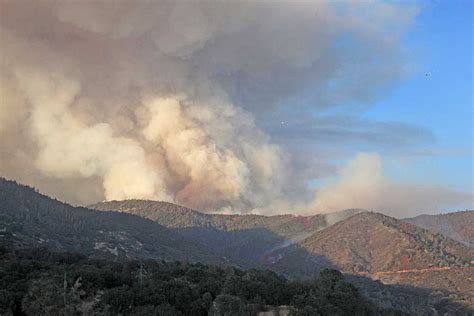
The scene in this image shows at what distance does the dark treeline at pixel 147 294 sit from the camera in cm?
5434

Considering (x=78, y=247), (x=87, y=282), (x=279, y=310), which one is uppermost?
(x=78, y=247)

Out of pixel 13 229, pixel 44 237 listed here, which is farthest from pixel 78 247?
pixel 13 229

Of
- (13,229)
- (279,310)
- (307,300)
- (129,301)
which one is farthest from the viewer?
(13,229)

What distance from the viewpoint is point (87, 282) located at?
65.3m

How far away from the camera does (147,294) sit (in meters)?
60.0

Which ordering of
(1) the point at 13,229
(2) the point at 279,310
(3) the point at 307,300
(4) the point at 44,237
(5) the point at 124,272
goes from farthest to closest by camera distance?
(4) the point at 44,237 < (1) the point at 13,229 < (5) the point at 124,272 < (3) the point at 307,300 < (2) the point at 279,310

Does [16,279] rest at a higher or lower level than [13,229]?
lower

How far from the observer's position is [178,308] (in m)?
58.7

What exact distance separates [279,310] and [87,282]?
24.2 meters

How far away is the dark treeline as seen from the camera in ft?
178

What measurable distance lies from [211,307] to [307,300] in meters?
16.7

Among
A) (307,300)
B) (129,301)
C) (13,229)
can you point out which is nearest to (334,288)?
(307,300)

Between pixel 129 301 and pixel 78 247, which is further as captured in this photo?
pixel 78 247

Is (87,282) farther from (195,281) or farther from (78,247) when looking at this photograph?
(78,247)
